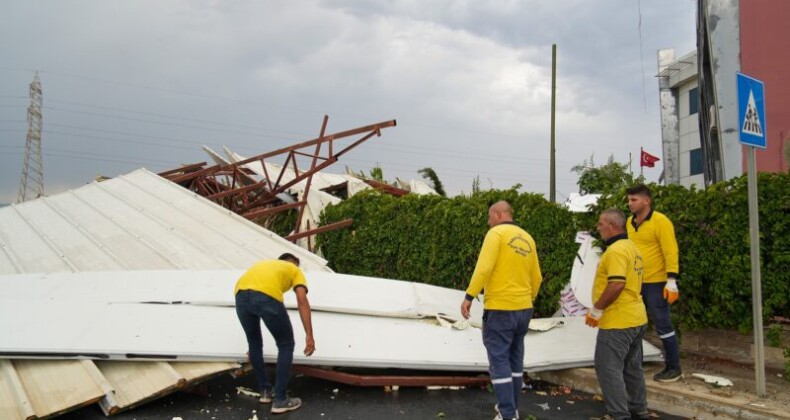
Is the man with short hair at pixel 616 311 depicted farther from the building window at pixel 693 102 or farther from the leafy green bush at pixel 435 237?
the building window at pixel 693 102

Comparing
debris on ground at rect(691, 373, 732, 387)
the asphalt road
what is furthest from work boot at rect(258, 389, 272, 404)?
debris on ground at rect(691, 373, 732, 387)

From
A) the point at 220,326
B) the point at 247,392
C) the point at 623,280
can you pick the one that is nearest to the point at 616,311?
the point at 623,280

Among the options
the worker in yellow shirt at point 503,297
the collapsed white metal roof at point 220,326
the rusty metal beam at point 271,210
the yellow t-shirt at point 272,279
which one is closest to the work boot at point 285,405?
the collapsed white metal roof at point 220,326

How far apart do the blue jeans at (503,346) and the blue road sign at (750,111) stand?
2382mm

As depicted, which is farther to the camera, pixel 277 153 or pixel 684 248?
pixel 277 153

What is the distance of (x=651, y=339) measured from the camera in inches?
263

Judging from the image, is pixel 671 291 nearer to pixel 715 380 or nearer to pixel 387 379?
pixel 715 380

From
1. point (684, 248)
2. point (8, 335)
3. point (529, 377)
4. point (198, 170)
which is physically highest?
point (198, 170)

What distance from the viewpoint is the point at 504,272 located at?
15.2ft

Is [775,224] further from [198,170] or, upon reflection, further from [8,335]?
[198,170]

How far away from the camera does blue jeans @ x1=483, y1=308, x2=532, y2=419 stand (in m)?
4.57

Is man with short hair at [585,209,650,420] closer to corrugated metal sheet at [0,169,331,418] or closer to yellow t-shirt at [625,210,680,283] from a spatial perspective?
yellow t-shirt at [625,210,680,283]

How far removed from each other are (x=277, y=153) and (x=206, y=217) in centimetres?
296

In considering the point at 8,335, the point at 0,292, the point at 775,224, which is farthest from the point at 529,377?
the point at 0,292
